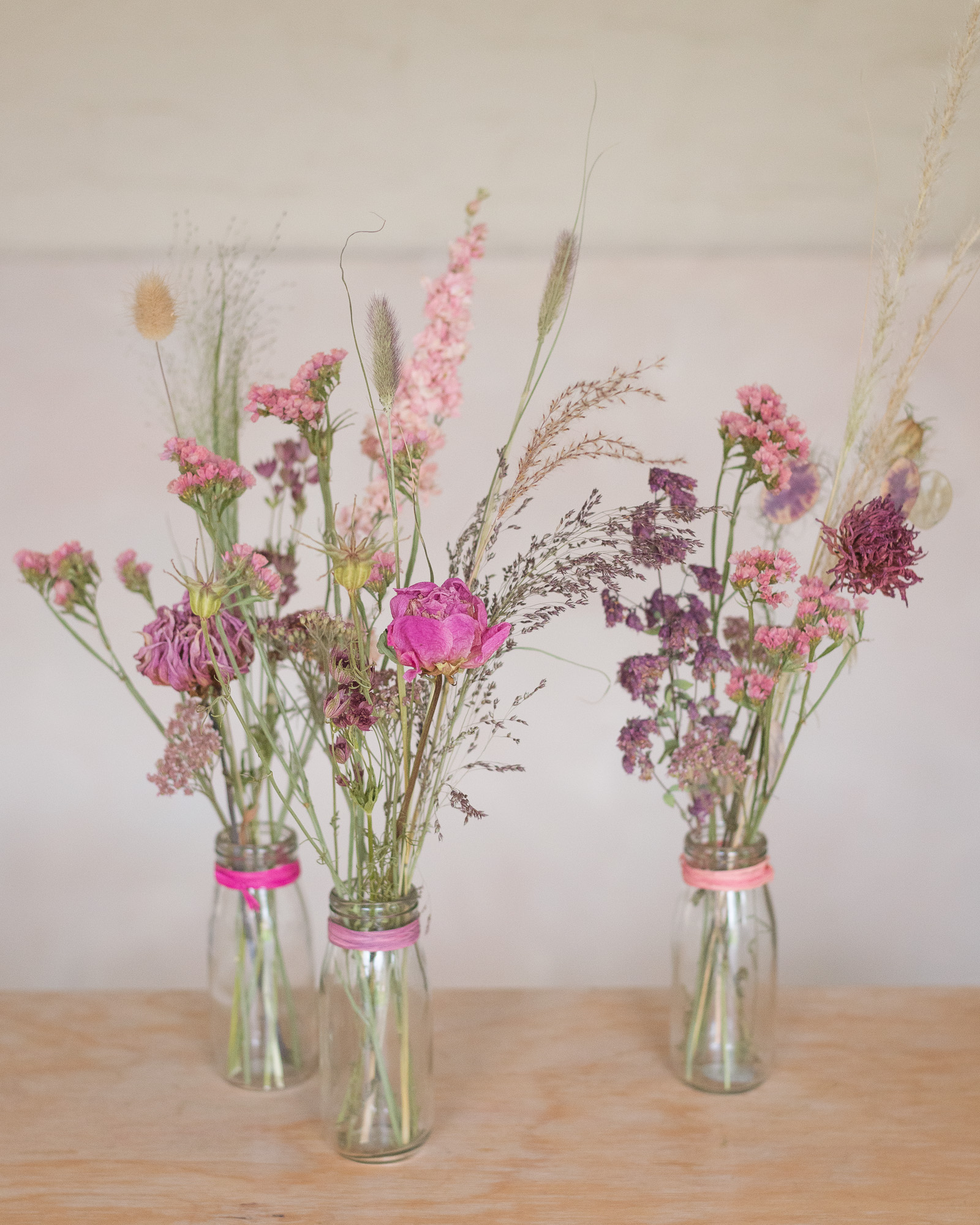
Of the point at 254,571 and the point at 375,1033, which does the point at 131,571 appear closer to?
the point at 254,571

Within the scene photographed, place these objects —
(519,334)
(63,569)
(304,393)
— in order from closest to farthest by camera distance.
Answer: (304,393) < (63,569) < (519,334)

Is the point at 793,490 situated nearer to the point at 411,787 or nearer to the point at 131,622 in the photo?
the point at 411,787

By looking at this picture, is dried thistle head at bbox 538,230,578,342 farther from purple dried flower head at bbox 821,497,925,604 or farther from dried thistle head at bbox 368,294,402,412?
purple dried flower head at bbox 821,497,925,604

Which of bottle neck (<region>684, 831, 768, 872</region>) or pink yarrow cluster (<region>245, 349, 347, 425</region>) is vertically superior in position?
pink yarrow cluster (<region>245, 349, 347, 425</region>)

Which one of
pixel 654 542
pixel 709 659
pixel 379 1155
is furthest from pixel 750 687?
pixel 379 1155

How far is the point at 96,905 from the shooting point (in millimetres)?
1854

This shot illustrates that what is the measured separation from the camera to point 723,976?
1033 millimetres

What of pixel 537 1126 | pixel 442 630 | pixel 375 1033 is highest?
pixel 442 630

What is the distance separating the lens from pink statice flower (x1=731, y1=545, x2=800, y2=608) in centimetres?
90

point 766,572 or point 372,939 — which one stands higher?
point 766,572

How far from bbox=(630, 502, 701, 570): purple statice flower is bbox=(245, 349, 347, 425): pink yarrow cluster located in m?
0.26

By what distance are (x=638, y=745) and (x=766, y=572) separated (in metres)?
0.18

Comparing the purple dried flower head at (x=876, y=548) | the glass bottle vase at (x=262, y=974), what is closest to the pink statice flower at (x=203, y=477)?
the glass bottle vase at (x=262, y=974)

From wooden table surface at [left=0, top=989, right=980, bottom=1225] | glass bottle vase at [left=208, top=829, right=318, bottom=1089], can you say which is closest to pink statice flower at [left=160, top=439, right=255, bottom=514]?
glass bottle vase at [left=208, top=829, right=318, bottom=1089]
